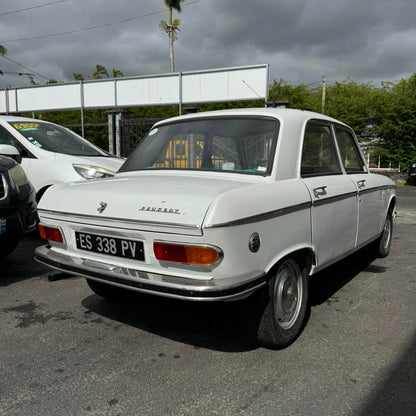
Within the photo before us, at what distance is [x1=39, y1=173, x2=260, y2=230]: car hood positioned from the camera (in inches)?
89.0

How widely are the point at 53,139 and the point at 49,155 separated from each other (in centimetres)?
64

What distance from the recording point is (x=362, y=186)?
152 inches

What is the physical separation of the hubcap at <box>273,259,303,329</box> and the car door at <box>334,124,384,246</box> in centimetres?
119

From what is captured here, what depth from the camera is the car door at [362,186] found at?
151 inches

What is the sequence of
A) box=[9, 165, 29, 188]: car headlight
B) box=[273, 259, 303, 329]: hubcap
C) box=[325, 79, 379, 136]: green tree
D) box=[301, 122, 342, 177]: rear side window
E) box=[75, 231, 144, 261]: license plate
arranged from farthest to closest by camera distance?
box=[325, 79, 379, 136]: green tree
box=[9, 165, 29, 188]: car headlight
box=[301, 122, 342, 177]: rear side window
box=[273, 259, 303, 329]: hubcap
box=[75, 231, 144, 261]: license plate

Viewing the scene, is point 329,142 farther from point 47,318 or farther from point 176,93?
point 176,93

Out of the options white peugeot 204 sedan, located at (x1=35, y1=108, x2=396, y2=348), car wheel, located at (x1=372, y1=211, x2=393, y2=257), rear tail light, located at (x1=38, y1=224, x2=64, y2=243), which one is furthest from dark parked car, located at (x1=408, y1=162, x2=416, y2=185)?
rear tail light, located at (x1=38, y1=224, x2=64, y2=243)

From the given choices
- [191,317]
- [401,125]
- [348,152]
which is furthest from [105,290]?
[401,125]

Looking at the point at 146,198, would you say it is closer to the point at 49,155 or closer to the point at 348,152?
the point at 348,152

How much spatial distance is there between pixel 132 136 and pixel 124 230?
487 inches

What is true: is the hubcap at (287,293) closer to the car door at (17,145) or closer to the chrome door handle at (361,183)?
the chrome door handle at (361,183)

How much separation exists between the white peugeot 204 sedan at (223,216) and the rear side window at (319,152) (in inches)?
0.4

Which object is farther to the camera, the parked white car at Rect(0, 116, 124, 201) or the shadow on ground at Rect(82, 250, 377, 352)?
the parked white car at Rect(0, 116, 124, 201)

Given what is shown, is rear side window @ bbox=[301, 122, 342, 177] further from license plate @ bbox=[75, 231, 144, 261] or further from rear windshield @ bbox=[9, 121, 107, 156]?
rear windshield @ bbox=[9, 121, 107, 156]
